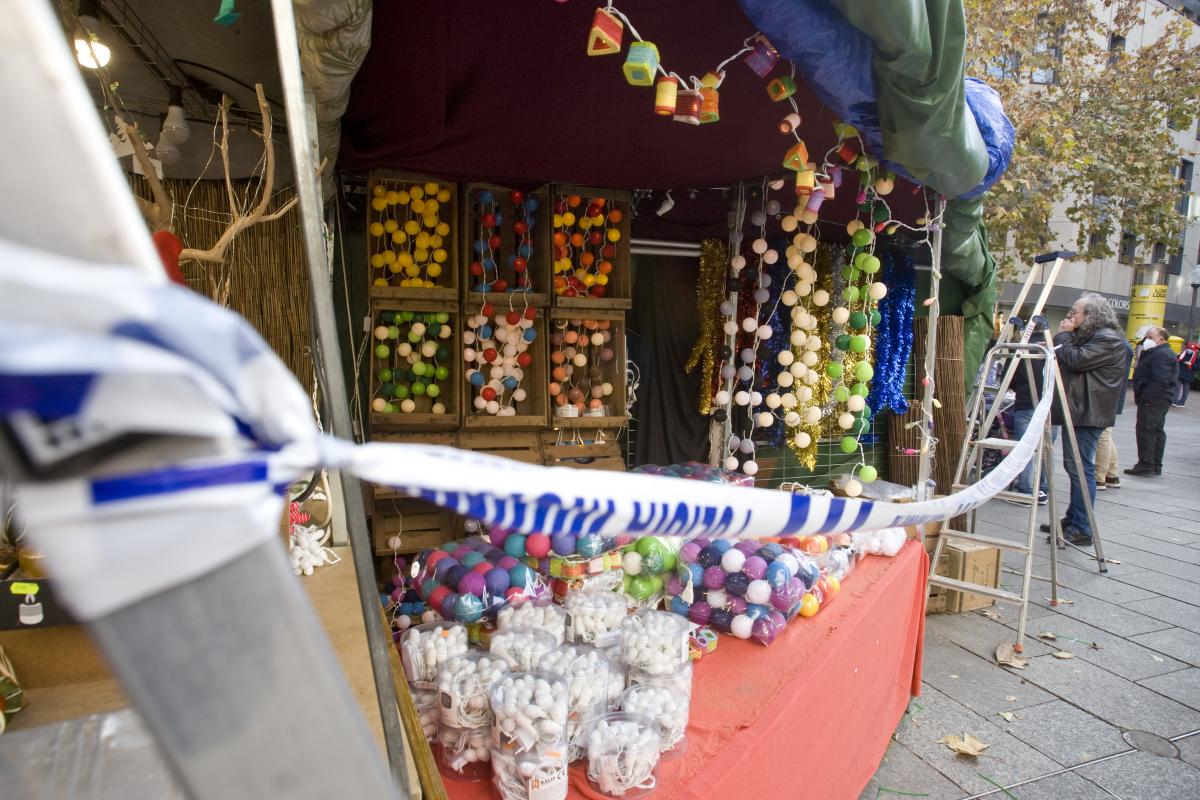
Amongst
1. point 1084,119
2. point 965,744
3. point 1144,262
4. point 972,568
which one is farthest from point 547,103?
point 1144,262

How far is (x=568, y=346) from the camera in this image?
4195mm

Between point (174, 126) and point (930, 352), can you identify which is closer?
point (174, 126)

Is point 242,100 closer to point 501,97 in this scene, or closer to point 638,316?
point 501,97

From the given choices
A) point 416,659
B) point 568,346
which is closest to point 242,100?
point 568,346

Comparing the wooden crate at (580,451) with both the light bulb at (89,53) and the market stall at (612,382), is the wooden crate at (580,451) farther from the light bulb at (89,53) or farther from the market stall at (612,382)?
the light bulb at (89,53)

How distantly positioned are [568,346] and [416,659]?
2.70m

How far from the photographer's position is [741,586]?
90.7 inches

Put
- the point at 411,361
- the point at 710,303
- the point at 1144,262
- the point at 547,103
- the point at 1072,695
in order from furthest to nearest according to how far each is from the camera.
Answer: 1. the point at 1144,262
2. the point at 710,303
3. the point at 411,361
4. the point at 1072,695
5. the point at 547,103

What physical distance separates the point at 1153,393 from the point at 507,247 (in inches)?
310

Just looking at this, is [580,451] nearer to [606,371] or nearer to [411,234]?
[606,371]

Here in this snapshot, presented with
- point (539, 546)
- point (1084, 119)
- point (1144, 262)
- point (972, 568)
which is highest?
point (1084, 119)

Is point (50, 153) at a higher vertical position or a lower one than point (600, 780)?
higher

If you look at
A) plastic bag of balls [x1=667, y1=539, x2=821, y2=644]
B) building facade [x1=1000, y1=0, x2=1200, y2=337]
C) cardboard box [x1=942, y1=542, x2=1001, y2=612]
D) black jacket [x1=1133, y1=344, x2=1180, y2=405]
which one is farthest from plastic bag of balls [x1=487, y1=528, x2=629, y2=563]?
building facade [x1=1000, y1=0, x2=1200, y2=337]

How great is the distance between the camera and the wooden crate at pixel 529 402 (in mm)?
3768
